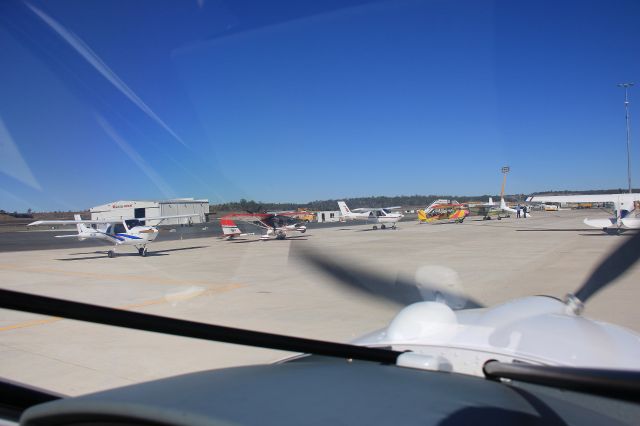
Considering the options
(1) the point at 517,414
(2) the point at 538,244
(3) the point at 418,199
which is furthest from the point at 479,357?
(2) the point at 538,244

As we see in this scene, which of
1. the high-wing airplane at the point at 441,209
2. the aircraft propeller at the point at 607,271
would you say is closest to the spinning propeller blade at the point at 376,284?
the aircraft propeller at the point at 607,271

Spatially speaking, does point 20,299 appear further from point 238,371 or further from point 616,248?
point 616,248

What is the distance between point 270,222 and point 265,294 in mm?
1438

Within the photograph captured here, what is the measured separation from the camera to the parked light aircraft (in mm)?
1105

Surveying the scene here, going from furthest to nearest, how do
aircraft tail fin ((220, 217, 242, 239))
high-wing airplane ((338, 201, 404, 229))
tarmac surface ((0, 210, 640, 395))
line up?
high-wing airplane ((338, 201, 404, 229)) → aircraft tail fin ((220, 217, 242, 239)) → tarmac surface ((0, 210, 640, 395))

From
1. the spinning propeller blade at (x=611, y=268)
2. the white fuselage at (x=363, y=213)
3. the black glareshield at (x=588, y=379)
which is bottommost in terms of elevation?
the black glareshield at (x=588, y=379)

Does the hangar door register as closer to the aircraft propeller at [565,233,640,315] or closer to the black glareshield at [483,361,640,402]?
the black glareshield at [483,361,640,402]

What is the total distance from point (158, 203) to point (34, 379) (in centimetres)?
234

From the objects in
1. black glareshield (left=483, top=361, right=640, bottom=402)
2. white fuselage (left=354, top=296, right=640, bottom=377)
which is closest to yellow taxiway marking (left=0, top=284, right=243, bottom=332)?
white fuselage (left=354, top=296, right=640, bottom=377)

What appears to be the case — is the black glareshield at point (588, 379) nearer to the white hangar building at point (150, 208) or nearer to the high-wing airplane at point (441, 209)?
the white hangar building at point (150, 208)

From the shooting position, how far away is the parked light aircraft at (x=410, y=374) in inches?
43.5

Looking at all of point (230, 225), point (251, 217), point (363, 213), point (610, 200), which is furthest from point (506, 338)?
point (363, 213)

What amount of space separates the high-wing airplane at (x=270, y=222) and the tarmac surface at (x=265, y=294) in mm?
115

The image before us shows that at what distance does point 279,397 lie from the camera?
4.05 feet
